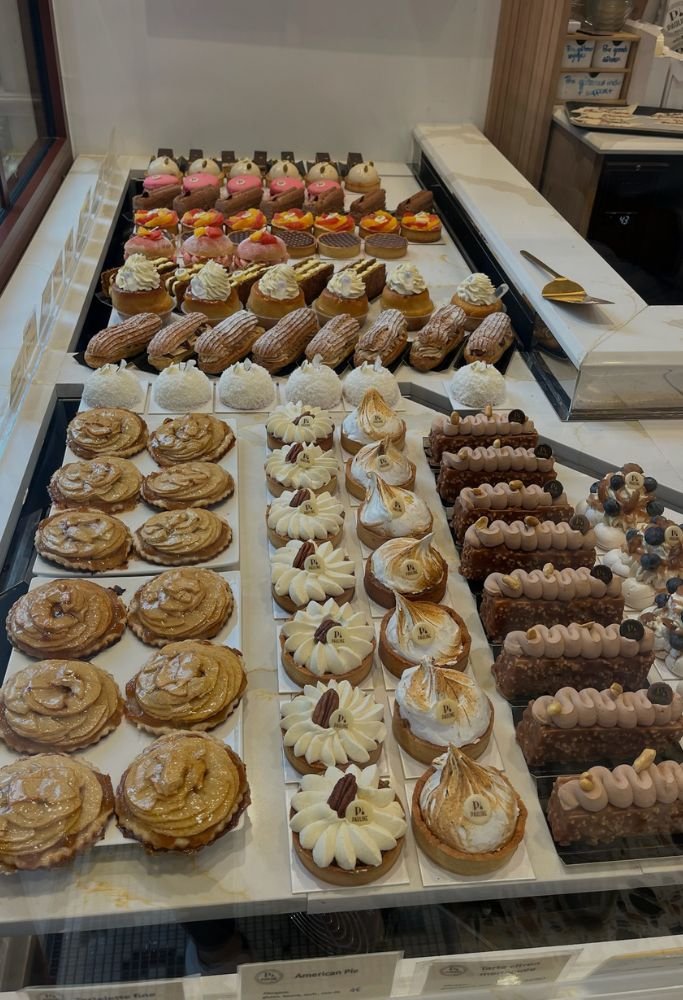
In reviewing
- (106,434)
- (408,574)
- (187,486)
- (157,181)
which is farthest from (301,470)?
(157,181)

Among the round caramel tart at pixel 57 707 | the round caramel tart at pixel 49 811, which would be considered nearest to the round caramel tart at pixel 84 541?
the round caramel tart at pixel 57 707

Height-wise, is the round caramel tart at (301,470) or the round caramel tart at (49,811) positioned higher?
the round caramel tart at (49,811)

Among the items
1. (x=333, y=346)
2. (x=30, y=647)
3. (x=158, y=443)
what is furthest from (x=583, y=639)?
(x=333, y=346)

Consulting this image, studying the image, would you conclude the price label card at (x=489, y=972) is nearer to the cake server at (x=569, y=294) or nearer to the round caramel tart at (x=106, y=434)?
the round caramel tart at (x=106, y=434)

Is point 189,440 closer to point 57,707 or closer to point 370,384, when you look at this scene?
point 370,384

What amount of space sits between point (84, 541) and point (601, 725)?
142 centimetres

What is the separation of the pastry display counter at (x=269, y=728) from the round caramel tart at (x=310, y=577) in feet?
0.25

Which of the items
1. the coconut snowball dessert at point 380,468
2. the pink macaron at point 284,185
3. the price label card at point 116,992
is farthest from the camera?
the pink macaron at point 284,185

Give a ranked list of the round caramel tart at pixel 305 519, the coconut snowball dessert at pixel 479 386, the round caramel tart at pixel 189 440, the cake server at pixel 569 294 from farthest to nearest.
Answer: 1. the cake server at pixel 569 294
2. the coconut snowball dessert at pixel 479 386
3. the round caramel tart at pixel 189 440
4. the round caramel tart at pixel 305 519

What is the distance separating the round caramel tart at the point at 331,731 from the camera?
188 cm

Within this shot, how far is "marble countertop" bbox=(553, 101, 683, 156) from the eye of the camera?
4723mm

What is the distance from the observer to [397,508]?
249 cm

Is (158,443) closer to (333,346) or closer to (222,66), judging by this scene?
(333,346)

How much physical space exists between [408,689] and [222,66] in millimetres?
4538
